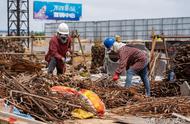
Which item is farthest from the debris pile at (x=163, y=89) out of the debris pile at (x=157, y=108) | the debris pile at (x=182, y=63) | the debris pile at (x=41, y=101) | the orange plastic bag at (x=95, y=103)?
the debris pile at (x=41, y=101)

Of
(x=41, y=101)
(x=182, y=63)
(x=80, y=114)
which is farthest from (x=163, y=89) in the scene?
(x=41, y=101)

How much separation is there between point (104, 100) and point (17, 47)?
1221 centimetres

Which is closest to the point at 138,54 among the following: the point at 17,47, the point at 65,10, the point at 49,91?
the point at 49,91

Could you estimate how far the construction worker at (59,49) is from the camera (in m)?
13.6

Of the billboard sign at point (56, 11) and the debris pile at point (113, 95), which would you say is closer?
the debris pile at point (113, 95)

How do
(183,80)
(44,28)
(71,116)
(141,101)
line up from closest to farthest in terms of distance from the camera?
1. (71,116)
2. (141,101)
3. (183,80)
4. (44,28)

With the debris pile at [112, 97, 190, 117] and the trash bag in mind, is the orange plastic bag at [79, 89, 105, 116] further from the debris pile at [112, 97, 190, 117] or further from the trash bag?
the debris pile at [112, 97, 190, 117]

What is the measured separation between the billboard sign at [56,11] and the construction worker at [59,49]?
60260mm

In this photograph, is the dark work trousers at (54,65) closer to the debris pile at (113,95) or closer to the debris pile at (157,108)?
the debris pile at (113,95)

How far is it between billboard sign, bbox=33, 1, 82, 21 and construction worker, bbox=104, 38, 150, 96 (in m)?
61.7

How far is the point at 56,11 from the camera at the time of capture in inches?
2992

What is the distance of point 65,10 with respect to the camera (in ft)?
253

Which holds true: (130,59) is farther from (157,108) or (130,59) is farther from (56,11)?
(56,11)

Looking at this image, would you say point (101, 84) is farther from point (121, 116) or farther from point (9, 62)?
point (9, 62)
